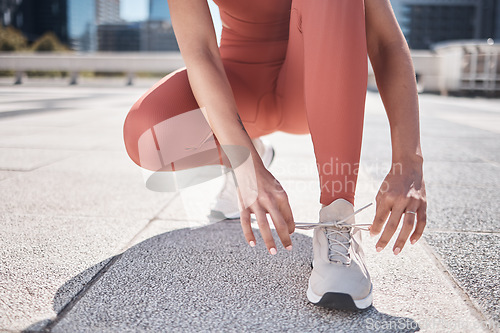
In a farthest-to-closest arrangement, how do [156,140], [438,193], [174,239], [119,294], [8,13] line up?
[8,13] → [438,193] → [174,239] → [156,140] → [119,294]

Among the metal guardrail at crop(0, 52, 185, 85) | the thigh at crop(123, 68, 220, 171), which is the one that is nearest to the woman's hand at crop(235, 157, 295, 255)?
the thigh at crop(123, 68, 220, 171)

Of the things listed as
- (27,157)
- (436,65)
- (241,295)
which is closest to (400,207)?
(241,295)

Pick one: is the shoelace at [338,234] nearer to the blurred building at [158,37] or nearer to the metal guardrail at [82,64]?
the metal guardrail at [82,64]

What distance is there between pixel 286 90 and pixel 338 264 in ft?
2.48

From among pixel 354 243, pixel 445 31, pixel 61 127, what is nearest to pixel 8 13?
pixel 445 31

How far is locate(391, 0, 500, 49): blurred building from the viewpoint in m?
61.1

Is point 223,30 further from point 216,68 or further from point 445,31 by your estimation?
point 445,31

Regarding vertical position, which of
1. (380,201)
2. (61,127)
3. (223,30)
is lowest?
(61,127)

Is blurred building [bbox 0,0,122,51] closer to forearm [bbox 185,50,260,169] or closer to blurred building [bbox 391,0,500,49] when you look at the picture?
blurred building [bbox 391,0,500,49]

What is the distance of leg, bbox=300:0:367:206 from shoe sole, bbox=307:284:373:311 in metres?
0.26

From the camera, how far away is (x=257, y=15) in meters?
1.51

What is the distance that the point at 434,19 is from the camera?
2511 inches

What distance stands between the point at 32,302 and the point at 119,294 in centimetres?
20

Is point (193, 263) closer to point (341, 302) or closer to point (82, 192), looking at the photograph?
point (341, 302)
